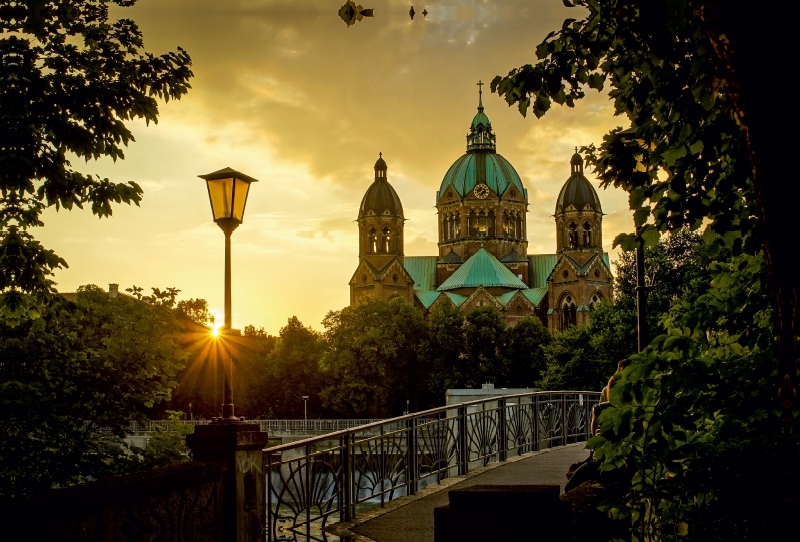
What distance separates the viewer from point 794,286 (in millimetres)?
2996

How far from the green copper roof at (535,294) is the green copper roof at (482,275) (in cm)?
107

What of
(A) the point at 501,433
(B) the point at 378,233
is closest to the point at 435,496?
(A) the point at 501,433

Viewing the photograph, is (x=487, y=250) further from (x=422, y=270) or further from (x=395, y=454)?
(x=395, y=454)

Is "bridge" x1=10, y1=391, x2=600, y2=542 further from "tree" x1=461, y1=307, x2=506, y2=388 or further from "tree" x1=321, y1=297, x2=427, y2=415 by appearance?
"tree" x1=461, y1=307, x2=506, y2=388

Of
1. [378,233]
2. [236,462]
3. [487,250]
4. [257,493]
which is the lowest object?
[257,493]

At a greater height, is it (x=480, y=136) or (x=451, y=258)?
(x=480, y=136)

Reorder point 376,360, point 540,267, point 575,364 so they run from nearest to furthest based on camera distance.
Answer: point 575,364
point 376,360
point 540,267

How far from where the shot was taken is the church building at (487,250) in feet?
301

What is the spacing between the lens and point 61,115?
9992mm

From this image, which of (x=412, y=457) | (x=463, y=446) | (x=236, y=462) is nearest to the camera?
(x=236, y=462)

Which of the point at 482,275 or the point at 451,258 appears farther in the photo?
the point at 451,258

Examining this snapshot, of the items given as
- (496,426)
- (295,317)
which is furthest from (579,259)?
(496,426)

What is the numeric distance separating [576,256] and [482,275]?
961 centimetres

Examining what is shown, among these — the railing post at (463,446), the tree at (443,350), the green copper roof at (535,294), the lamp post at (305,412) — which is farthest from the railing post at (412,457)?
the green copper roof at (535,294)
